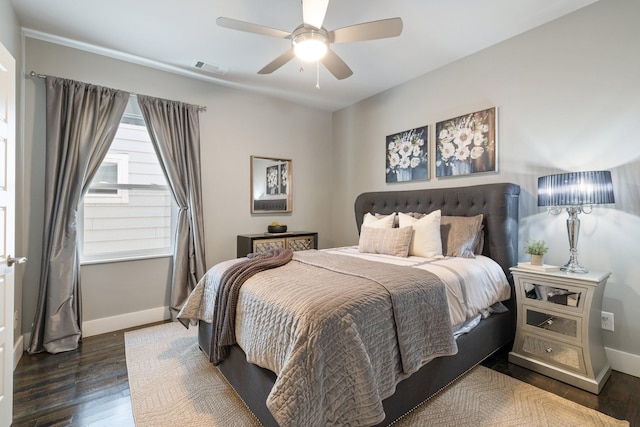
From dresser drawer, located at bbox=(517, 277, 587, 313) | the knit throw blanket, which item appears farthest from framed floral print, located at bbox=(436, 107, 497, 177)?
the knit throw blanket

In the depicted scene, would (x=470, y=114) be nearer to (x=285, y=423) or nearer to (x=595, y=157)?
(x=595, y=157)

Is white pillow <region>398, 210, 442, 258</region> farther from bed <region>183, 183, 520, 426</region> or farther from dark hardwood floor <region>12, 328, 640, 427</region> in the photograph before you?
dark hardwood floor <region>12, 328, 640, 427</region>

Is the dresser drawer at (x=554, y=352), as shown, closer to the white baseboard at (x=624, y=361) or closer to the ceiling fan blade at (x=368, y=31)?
the white baseboard at (x=624, y=361)

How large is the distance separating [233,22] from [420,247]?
2.31 meters

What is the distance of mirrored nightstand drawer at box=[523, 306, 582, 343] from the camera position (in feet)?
6.80

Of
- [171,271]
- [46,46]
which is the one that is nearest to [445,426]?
[171,271]

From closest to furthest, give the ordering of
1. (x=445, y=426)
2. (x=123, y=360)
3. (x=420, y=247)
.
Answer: (x=445, y=426), (x=123, y=360), (x=420, y=247)

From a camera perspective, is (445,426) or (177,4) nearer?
(445,426)

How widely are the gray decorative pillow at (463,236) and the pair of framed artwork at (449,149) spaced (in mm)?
631

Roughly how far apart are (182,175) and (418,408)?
3.15 m

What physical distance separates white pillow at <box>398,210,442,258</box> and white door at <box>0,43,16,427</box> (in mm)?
2833

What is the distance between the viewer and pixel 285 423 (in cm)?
116

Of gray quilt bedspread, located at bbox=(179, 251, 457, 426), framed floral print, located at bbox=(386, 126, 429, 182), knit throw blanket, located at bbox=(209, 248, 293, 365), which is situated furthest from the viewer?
framed floral print, located at bbox=(386, 126, 429, 182)

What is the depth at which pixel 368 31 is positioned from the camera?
2.00 meters
